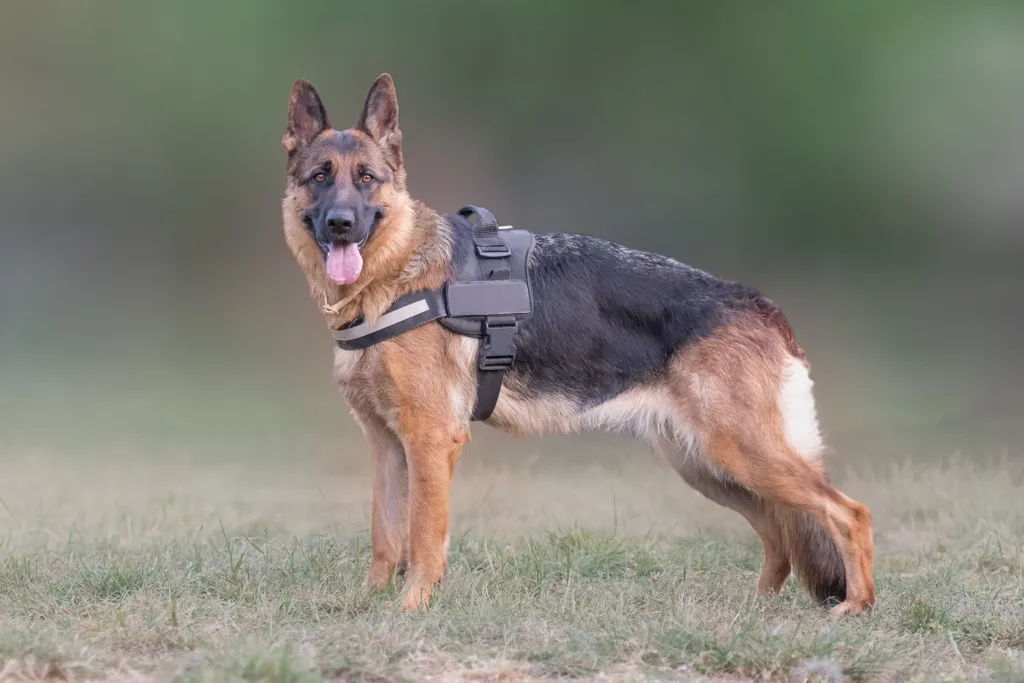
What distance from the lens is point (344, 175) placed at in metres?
4.98

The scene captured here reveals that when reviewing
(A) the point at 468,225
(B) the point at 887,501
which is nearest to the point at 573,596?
(A) the point at 468,225

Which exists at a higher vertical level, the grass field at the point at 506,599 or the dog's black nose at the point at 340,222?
the dog's black nose at the point at 340,222

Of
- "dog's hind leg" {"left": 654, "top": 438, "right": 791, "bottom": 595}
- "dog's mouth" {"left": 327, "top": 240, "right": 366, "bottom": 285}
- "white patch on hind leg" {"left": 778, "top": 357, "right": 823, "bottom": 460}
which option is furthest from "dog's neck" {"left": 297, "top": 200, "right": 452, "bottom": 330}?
"white patch on hind leg" {"left": 778, "top": 357, "right": 823, "bottom": 460}

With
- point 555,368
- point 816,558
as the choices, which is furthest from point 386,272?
point 816,558

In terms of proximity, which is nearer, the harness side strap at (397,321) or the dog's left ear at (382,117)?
the harness side strap at (397,321)

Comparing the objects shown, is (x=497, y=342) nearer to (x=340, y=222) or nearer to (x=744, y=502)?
(x=340, y=222)

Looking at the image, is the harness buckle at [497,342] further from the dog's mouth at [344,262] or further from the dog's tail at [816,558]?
the dog's tail at [816,558]

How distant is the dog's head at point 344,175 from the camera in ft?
15.9

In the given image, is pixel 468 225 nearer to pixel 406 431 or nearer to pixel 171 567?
pixel 406 431

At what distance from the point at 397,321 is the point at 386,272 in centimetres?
26

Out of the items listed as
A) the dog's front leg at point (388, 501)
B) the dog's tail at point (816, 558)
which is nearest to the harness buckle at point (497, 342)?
the dog's front leg at point (388, 501)

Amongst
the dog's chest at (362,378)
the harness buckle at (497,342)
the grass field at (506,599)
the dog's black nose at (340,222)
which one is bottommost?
the grass field at (506,599)

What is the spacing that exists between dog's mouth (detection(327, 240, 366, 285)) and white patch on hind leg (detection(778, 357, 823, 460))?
7.02 ft

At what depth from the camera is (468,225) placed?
5426mm
